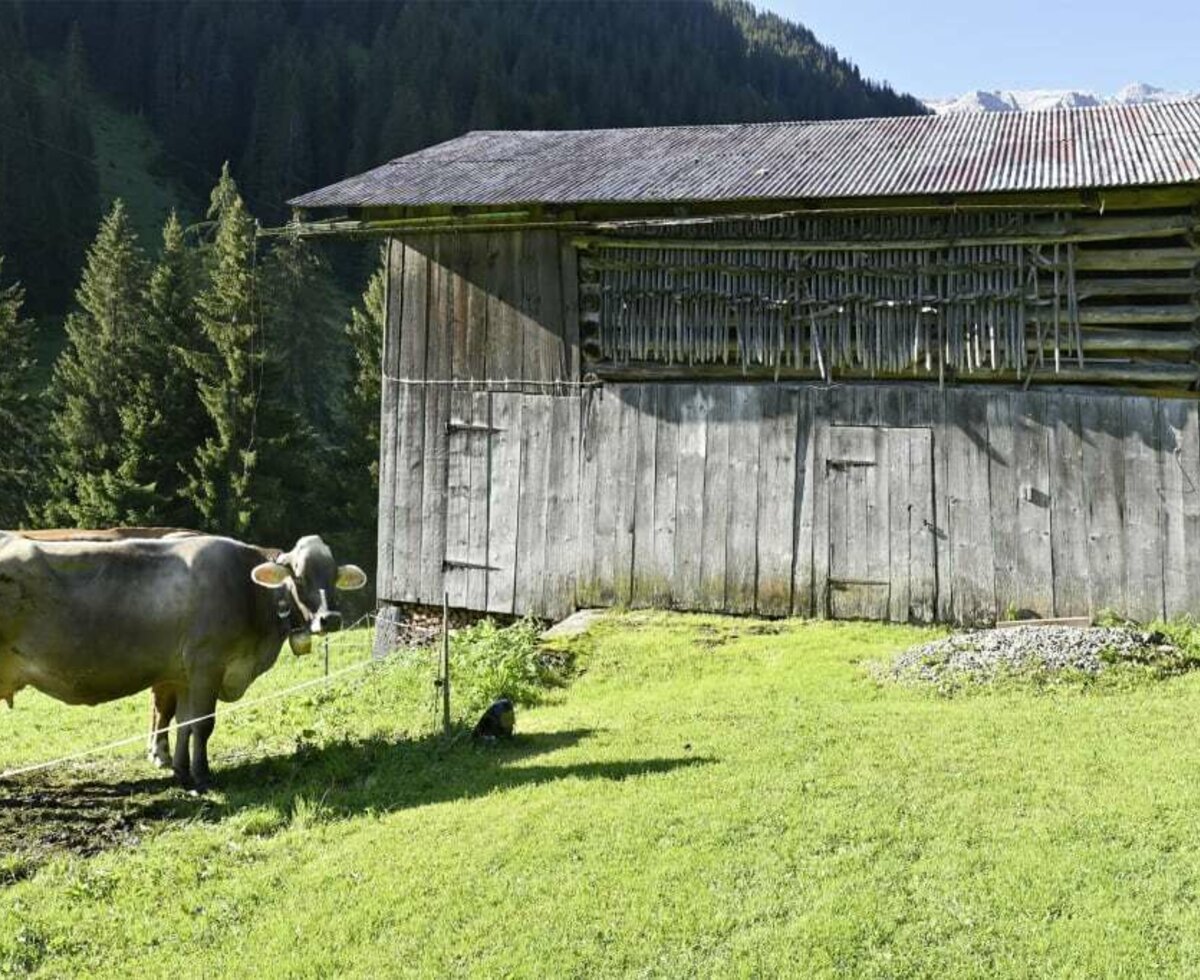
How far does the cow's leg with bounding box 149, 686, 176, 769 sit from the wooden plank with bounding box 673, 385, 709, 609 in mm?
7630

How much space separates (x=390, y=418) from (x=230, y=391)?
1824 centimetres

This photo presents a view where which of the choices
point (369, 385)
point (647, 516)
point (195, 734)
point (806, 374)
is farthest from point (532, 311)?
point (369, 385)

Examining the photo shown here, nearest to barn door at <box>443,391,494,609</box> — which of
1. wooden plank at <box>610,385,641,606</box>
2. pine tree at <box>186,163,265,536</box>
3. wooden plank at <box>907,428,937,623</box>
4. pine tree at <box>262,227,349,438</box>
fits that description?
wooden plank at <box>610,385,641,606</box>

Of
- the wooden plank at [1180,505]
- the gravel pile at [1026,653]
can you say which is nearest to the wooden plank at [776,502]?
the gravel pile at [1026,653]

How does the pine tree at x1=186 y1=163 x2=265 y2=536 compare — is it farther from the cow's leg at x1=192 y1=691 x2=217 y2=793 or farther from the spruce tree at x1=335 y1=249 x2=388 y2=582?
the cow's leg at x1=192 y1=691 x2=217 y2=793

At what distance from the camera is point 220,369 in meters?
34.2

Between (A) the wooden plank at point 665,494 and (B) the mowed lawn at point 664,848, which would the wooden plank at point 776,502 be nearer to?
(A) the wooden plank at point 665,494

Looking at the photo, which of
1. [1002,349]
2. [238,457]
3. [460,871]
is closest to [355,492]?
[238,457]

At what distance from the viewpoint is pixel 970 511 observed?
48.0 feet

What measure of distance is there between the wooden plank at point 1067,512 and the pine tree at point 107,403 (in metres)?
26.0

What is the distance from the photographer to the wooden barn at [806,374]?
554 inches

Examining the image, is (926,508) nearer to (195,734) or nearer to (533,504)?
(533,504)

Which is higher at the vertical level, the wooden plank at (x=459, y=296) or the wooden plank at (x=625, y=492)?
the wooden plank at (x=459, y=296)

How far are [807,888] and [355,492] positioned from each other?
32.7 m
